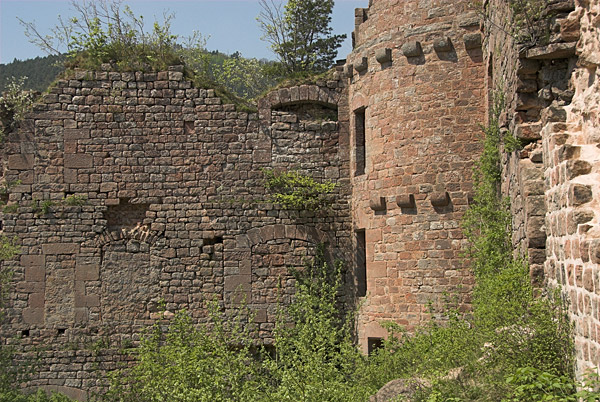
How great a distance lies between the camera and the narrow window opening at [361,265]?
477 inches

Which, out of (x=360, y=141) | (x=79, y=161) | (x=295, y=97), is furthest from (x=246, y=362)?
(x=295, y=97)

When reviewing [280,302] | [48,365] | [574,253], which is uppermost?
[574,253]

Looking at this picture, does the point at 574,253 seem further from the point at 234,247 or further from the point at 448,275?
the point at 234,247

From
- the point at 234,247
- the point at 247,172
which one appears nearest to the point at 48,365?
the point at 234,247

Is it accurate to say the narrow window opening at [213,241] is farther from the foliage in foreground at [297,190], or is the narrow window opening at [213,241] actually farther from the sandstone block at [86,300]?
the sandstone block at [86,300]

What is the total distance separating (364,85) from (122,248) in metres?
4.66

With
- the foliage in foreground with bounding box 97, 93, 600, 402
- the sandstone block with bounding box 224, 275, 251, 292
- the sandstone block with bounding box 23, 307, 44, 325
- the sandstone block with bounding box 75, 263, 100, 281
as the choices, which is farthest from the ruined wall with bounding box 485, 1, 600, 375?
the sandstone block with bounding box 23, 307, 44, 325

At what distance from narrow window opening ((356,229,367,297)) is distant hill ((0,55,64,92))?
2358 centimetres

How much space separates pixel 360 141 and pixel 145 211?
3.68 metres

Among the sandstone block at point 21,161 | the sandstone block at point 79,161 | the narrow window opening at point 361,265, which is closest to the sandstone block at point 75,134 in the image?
the sandstone block at point 79,161

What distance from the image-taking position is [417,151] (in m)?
10.9

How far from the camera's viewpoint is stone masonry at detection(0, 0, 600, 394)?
1081cm

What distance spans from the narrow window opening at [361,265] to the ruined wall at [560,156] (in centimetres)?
396

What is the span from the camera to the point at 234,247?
12.1m
